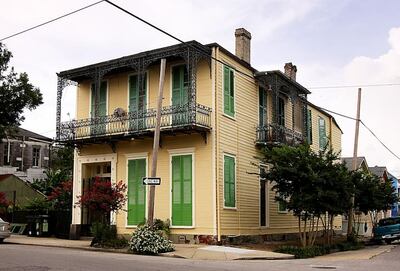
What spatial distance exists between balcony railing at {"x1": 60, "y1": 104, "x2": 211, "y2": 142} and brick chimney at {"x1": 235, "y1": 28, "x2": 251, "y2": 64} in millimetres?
4820

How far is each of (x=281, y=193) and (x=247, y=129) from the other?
4.28 meters

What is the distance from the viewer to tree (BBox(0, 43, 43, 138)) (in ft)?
105

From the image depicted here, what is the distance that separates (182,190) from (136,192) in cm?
258

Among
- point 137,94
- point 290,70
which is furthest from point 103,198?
point 290,70

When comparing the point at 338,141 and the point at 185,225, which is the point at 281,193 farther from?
the point at 338,141

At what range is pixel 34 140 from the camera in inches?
2414

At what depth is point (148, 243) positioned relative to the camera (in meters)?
19.4

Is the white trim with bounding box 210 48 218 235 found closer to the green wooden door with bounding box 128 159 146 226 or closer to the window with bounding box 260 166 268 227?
the green wooden door with bounding box 128 159 146 226

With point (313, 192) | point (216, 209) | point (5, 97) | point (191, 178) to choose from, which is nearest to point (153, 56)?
point (191, 178)

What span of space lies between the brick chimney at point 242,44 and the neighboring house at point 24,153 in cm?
3551

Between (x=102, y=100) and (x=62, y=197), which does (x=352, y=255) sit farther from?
(x=62, y=197)

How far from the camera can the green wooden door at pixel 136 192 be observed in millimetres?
24469

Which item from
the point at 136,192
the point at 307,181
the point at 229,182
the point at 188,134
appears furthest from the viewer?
the point at 136,192

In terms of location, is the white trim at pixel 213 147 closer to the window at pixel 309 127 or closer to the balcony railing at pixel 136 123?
the balcony railing at pixel 136 123
